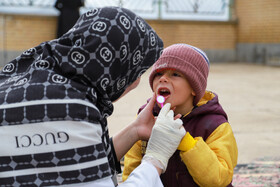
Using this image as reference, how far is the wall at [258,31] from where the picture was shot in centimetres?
1123

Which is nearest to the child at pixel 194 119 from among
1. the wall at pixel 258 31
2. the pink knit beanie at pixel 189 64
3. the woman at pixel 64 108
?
the pink knit beanie at pixel 189 64

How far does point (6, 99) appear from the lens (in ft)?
4.09

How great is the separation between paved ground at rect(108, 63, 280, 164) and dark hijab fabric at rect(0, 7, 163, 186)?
2.07 meters

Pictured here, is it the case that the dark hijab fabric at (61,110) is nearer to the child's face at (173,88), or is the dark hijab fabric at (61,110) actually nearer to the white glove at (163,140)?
the white glove at (163,140)

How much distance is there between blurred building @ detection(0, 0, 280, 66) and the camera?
34.8 ft

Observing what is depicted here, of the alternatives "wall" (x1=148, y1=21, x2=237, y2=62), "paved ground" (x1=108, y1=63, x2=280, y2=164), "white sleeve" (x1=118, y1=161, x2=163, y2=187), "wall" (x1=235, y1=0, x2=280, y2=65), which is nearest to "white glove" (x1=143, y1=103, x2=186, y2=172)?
"white sleeve" (x1=118, y1=161, x2=163, y2=187)

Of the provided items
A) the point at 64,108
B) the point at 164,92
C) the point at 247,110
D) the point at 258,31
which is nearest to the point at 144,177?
the point at 64,108

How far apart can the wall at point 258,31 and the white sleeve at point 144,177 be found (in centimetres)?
1031

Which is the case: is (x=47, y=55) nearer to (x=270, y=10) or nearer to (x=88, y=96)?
(x=88, y=96)

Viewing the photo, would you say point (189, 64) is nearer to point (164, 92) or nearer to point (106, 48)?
point (164, 92)

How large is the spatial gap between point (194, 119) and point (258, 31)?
10645 mm

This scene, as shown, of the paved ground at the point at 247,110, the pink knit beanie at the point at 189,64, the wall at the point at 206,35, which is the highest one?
the pink knit beanie at the point at 189,64

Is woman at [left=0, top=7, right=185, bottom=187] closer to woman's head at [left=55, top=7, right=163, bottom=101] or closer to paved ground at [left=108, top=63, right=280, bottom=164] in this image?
woman's head at [left=55, top=7, right=163, bottom=101]

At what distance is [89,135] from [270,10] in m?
11.0
